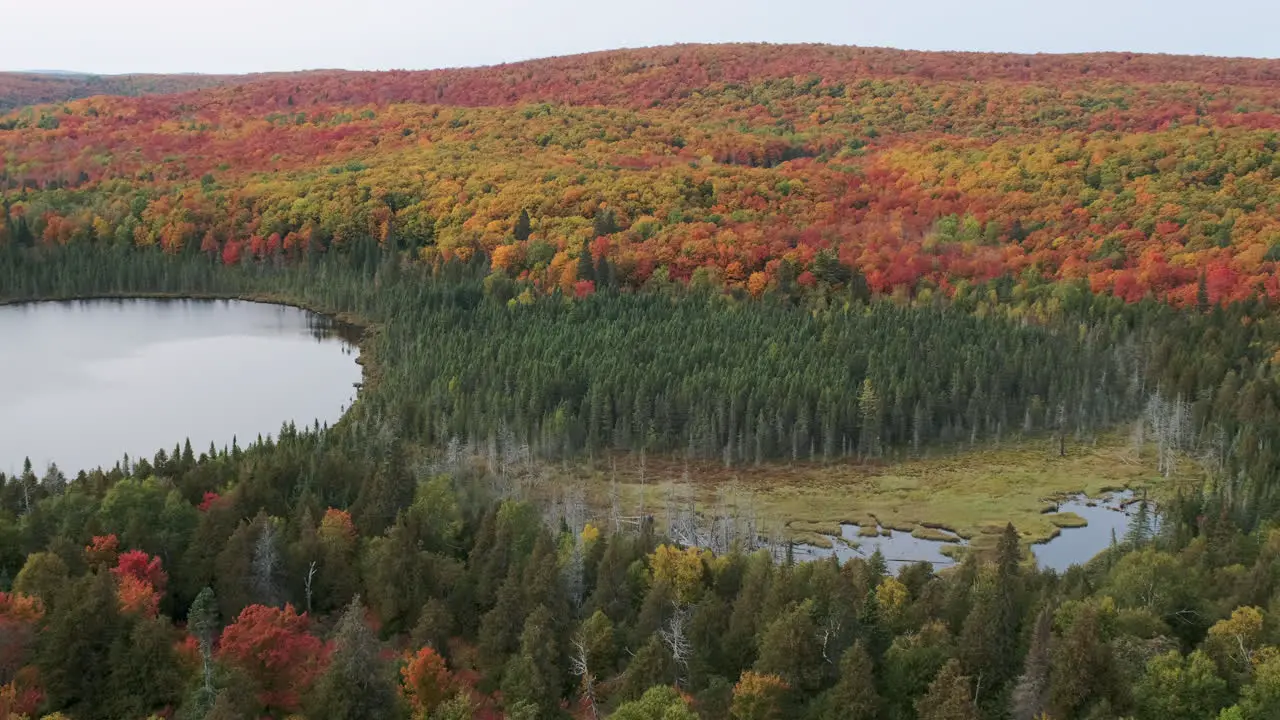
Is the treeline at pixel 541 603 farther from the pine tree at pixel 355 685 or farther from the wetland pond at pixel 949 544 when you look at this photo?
the wetland pond at pixel 949 544

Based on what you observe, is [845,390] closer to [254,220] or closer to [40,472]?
[40,472]

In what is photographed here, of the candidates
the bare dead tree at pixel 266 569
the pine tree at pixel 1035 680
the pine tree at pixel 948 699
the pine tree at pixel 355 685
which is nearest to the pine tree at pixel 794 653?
the pine tree at pixel 948 699

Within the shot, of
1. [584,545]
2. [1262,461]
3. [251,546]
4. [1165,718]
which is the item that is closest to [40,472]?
[251,546]

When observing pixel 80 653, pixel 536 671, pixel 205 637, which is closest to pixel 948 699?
pixel 536 671

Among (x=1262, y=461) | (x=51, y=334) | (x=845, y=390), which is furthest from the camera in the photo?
(x=51, y=334)

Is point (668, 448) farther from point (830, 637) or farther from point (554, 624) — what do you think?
point (830, 637)

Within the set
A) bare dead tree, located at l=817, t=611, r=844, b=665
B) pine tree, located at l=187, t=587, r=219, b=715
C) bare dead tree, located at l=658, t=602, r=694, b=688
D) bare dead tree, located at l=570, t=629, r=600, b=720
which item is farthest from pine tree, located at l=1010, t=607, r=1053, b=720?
pine tree, located at l=187, t=587, r=219, b=715
